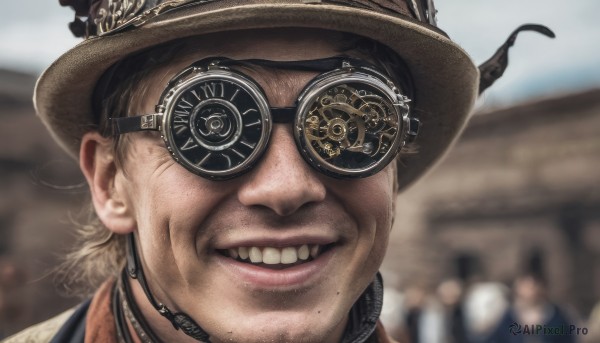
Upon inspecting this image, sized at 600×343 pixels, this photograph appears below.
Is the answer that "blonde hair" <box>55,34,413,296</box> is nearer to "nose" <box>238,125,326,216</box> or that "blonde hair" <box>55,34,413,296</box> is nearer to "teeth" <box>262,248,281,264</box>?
"nose" <box>238,125,326,216</box>

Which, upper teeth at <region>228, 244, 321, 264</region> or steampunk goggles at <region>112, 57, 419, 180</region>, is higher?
steampunk goggles at <region>112, 57, 419, 180</region>

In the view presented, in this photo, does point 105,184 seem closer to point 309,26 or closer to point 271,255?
point 271,255

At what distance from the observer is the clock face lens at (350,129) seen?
6.30 feet

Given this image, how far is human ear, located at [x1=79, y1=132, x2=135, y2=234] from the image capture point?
2256 millimetres

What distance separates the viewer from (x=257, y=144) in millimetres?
1881

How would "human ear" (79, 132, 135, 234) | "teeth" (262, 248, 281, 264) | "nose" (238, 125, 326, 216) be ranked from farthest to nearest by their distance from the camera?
"human ear" (79, 132, 135, 234), "teeth" (262, 248, 281, 264), "nose" (238, 125, 326, 216)


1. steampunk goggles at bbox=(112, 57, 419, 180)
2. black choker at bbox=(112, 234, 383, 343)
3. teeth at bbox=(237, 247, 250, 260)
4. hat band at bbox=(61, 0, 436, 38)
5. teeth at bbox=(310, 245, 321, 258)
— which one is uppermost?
hat band at bbox=(61, 0, 436, 38)

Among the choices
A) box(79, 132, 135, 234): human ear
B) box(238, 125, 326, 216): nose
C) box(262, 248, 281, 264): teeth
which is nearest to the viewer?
box(238, 125, 326, 216): nose

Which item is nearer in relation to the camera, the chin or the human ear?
the chin

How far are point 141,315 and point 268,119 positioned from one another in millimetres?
880

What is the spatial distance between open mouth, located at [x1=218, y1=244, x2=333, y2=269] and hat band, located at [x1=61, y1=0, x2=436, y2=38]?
670 mm

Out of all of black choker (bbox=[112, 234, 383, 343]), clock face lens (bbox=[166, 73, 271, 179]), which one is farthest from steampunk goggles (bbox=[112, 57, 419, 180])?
black choker (bbox=[112, 234, 383, 343])

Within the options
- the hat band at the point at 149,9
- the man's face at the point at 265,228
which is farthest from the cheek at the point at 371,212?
the hat band at the point at 149,9

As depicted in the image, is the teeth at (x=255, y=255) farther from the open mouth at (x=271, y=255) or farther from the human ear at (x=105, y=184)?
the human ear at (x=105, y=184)
